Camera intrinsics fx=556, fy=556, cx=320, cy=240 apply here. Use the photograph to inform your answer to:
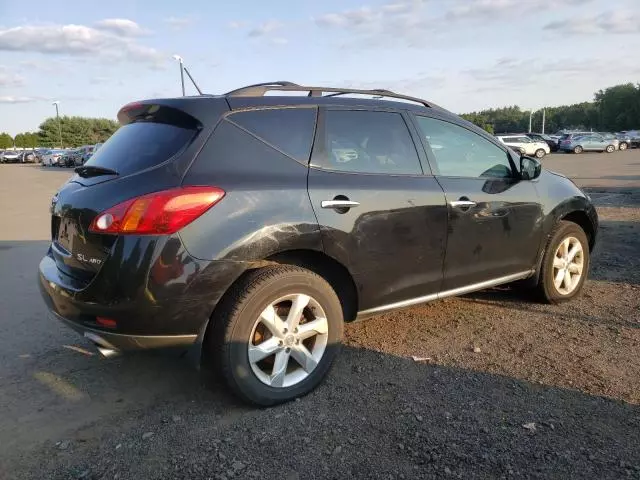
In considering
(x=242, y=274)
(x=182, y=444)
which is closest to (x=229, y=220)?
(x=242, y=274)

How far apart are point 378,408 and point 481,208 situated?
1.73m

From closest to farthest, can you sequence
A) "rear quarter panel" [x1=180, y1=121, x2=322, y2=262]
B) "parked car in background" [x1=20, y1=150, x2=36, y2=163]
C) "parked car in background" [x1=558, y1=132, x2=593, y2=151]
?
"rear quarter panel" [x1=180, y1=121, x2=322, y2=262] → "parked car in background" [x1=558, y1=132, x2=593, y2=151] → "parked car in background" [x1=20, y1=150, x2=36, y2=163]

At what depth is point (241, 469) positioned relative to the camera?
2.62 m

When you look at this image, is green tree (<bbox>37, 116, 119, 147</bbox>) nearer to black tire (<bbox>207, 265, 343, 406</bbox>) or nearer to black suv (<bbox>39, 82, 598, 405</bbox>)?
black suv (<bbox>39, 82, 598, 405</bbox>)

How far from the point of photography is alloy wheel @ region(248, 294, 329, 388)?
315 cm

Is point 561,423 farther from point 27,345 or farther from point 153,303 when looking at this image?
point 27,345

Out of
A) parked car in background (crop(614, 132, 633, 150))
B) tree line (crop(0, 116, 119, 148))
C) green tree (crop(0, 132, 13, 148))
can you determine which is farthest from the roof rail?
green tree (crop(0, 132, 13, 148))

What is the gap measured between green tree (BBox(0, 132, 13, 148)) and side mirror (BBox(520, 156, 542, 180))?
9279 cm

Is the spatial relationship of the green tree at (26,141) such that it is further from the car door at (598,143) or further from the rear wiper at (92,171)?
the rear wiper at (92,171)

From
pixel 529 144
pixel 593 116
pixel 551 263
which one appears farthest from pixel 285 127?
pixel 593 116

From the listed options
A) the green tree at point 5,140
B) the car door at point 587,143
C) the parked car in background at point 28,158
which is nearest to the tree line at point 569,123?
the green tree at point 5,140

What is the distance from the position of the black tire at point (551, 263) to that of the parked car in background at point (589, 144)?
41615mm

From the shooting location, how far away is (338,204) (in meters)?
3.31

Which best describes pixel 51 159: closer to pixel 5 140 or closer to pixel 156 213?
pixel 5 140
